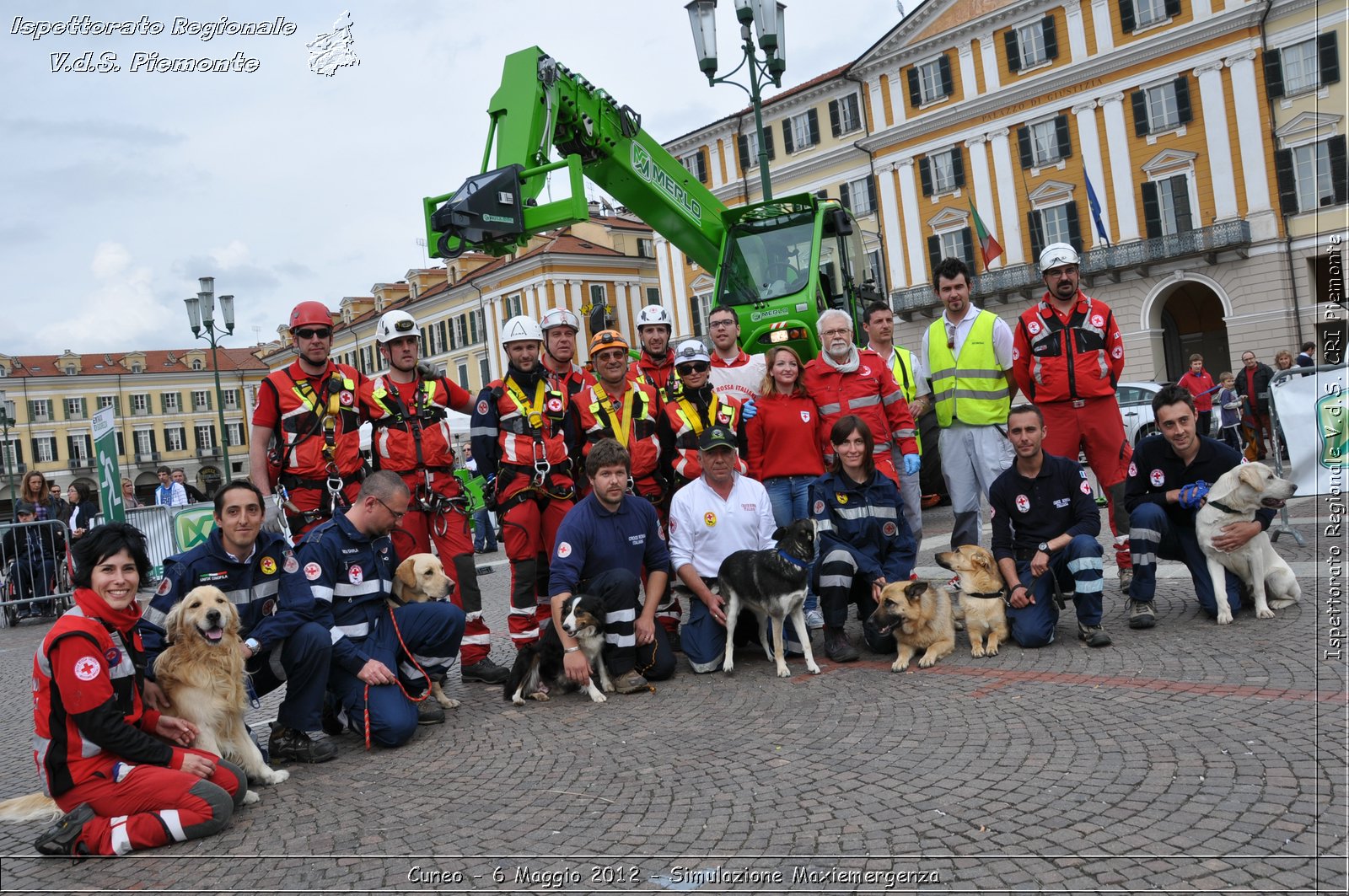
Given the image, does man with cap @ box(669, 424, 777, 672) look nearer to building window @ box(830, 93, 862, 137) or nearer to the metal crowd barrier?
the metal crowd barrier

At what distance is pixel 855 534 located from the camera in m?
6.53

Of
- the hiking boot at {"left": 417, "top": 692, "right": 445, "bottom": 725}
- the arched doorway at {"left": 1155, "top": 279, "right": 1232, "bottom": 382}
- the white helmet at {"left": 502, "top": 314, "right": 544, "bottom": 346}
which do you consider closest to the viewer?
the hiking boot at {"left": 417, "top": 692, "right": 445, "bottom": 725}

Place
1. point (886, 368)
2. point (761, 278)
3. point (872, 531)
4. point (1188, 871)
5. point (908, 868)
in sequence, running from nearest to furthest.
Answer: point (1188, 871) → point (908, 868) → point (872, 531) → point (886, 368) → point (761, 278)

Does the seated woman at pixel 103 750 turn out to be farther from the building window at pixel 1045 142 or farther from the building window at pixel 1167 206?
the building window at pixel 1045 142

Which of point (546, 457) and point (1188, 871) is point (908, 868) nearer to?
point (1188, 871)

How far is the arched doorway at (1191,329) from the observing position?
38844 millimetres

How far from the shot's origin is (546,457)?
665 centimetres

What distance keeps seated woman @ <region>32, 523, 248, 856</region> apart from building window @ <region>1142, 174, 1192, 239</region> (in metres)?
39.7

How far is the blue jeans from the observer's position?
6.98 m

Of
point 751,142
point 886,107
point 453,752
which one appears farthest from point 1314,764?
point 751,142

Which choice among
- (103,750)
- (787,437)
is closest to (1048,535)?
(787,437)

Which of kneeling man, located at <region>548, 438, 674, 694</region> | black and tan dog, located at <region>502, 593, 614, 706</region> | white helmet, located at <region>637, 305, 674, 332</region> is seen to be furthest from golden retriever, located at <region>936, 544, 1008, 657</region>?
white helmet, located at <region>637, 305, 674, 332</region>

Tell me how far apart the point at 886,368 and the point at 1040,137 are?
3705cm

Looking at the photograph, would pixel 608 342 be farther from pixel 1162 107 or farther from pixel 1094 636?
pixel 1162 107
